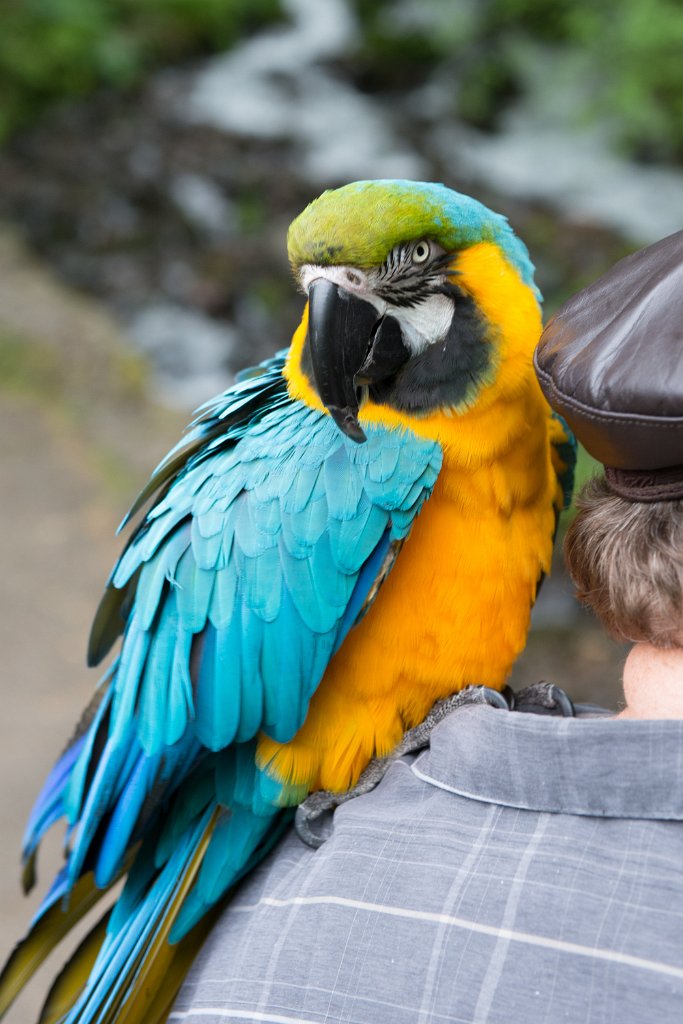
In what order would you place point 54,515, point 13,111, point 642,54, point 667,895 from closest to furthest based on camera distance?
point 667,895 → point 54,515 → point 642,54 → point 13,111

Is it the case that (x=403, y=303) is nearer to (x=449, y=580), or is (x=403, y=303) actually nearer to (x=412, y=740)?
(x=449, y=580)

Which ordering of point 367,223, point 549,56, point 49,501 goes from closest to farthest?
point 367,223 < point 49,501 < point 549,56

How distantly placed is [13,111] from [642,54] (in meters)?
4.94

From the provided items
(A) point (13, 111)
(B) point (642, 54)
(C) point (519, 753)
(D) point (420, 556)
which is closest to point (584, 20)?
(B) point (642, 54)

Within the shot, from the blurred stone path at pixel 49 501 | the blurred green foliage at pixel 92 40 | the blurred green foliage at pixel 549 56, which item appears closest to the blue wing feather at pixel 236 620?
the blurred stone path at pixel 49 501

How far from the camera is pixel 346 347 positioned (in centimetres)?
153

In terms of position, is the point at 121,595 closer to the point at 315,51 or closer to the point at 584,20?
the point at 584,20

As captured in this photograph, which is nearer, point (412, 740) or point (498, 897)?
point (498, 897)

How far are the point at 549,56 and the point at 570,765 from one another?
8.00 metres

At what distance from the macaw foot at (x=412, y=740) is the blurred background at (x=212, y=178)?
254 centimetres

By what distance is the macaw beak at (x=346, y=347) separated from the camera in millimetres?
1516

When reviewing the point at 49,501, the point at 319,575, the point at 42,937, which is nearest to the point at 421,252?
the point at 319,575

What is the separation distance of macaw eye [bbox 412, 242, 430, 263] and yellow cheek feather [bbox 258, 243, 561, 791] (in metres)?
0.07

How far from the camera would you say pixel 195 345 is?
716 cm
